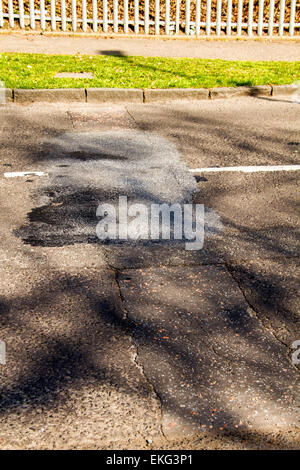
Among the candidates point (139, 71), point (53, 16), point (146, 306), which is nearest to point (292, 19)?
point (53, 16)

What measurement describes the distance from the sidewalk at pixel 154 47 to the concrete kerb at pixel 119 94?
2.51m

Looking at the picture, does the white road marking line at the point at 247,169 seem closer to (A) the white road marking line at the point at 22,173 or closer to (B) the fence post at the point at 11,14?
(A) the white road marking line at the point at 22,173

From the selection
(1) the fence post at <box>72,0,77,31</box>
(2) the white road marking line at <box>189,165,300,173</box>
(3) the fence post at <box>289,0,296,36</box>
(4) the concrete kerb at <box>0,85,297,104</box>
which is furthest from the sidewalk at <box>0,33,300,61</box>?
(2) the white road marking line at <box>189,165,300,173</box>

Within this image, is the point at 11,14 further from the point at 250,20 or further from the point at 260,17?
the point at 260,17

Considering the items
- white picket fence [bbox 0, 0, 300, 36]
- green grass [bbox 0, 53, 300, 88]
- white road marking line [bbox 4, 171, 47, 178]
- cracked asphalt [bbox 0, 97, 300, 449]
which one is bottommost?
cracked asphalt [bbox 0, 97, 300, 449]

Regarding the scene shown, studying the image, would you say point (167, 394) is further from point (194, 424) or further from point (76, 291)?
point (76, 291)

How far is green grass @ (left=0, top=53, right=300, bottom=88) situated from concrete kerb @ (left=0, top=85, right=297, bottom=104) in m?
0.16

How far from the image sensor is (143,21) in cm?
1352

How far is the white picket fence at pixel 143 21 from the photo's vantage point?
13.0 meters

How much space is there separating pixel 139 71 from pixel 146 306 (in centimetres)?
697

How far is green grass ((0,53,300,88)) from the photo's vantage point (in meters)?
9.37

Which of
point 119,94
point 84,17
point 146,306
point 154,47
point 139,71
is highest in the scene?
point 84,17

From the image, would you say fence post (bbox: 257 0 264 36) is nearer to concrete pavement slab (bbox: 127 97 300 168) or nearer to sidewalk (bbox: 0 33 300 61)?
sidewalk (bbox: 0 33 300 61)

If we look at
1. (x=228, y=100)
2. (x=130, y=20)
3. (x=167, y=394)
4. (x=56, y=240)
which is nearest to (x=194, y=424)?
(x=167, y=394)
